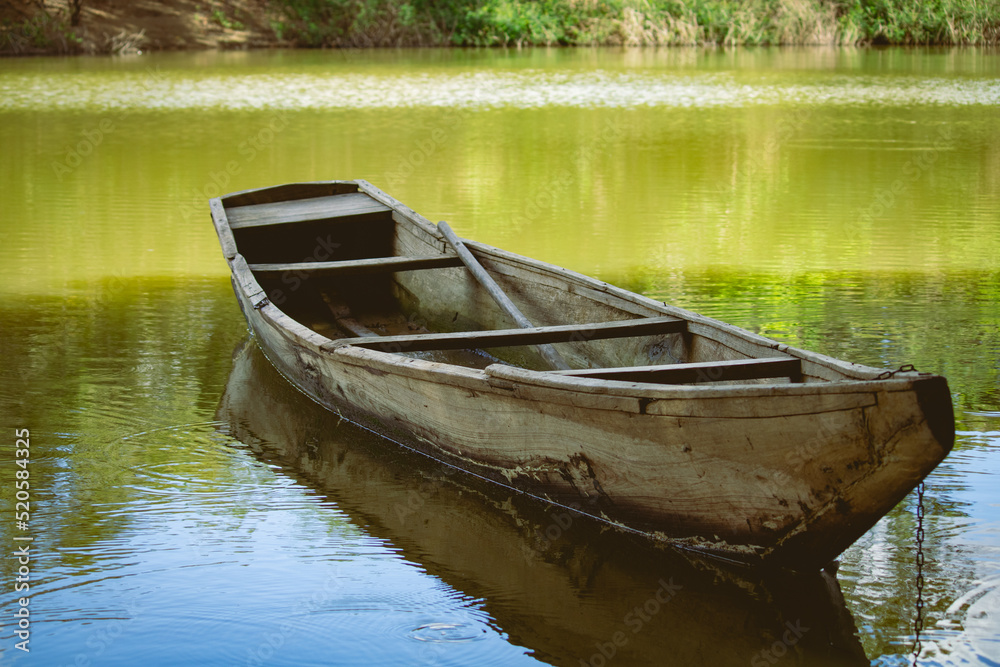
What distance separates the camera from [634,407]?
2.77 meters

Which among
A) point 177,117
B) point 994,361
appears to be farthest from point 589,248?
point 177,117

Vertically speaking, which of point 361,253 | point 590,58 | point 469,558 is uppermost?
point 590,58

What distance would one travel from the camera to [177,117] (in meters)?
12.7

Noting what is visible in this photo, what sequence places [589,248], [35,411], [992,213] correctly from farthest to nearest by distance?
[992,213], [589,248], [35,411]

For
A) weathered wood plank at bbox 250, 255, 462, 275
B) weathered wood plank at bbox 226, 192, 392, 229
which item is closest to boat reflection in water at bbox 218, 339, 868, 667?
weathered wood plank at bbox 250, 255, 462, 275

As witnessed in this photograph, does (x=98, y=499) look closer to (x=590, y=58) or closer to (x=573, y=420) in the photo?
(x=573, y=420)

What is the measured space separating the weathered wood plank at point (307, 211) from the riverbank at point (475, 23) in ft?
61.8

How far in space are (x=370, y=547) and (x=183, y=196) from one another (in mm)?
5805

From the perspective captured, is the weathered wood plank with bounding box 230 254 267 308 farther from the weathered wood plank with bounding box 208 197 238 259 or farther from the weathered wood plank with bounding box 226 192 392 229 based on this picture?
the weathered wood plank with bounding box 226 192 392 229

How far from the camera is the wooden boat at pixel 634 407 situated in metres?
2.54

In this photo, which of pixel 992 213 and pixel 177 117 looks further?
pixel 177 117

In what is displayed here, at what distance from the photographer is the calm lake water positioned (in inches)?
107

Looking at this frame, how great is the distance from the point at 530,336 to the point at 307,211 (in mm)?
2285

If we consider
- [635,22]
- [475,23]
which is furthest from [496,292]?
[475,23]
